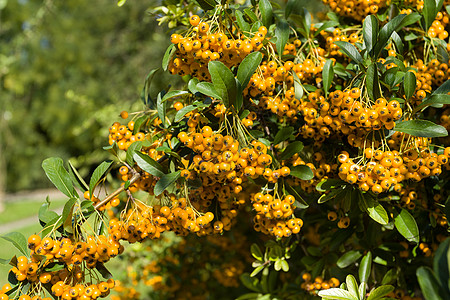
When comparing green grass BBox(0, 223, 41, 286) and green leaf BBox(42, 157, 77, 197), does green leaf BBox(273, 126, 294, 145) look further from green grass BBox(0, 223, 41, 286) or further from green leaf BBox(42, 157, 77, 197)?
green grass BBox(0, 223, 41, 286)

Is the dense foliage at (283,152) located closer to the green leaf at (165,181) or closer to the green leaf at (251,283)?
the green leaf at (165,181)

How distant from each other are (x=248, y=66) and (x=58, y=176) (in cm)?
80

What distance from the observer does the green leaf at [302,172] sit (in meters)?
1.30

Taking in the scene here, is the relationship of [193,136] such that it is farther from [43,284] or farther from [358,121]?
[43,284]

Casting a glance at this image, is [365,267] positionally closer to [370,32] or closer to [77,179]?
[370,32]

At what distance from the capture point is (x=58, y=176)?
140 cm

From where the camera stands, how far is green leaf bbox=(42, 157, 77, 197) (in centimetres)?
138

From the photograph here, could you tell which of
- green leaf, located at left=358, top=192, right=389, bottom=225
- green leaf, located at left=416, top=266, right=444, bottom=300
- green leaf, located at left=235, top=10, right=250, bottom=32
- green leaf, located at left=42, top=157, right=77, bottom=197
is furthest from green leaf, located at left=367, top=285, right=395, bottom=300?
green leaf, located at left=42, top=157, right=77, bottom=197

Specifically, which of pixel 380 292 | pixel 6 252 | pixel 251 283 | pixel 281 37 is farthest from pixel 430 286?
pixel 6 252

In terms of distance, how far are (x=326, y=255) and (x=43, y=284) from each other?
1.20m

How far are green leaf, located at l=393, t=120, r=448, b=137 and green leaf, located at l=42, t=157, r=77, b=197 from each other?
3.74 feet

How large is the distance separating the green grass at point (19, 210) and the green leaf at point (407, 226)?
11.3 meters

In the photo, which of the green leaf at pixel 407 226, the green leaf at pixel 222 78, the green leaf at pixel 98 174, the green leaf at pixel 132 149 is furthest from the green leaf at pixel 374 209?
the green leaf at pixel 98 174

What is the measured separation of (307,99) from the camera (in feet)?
4.75
